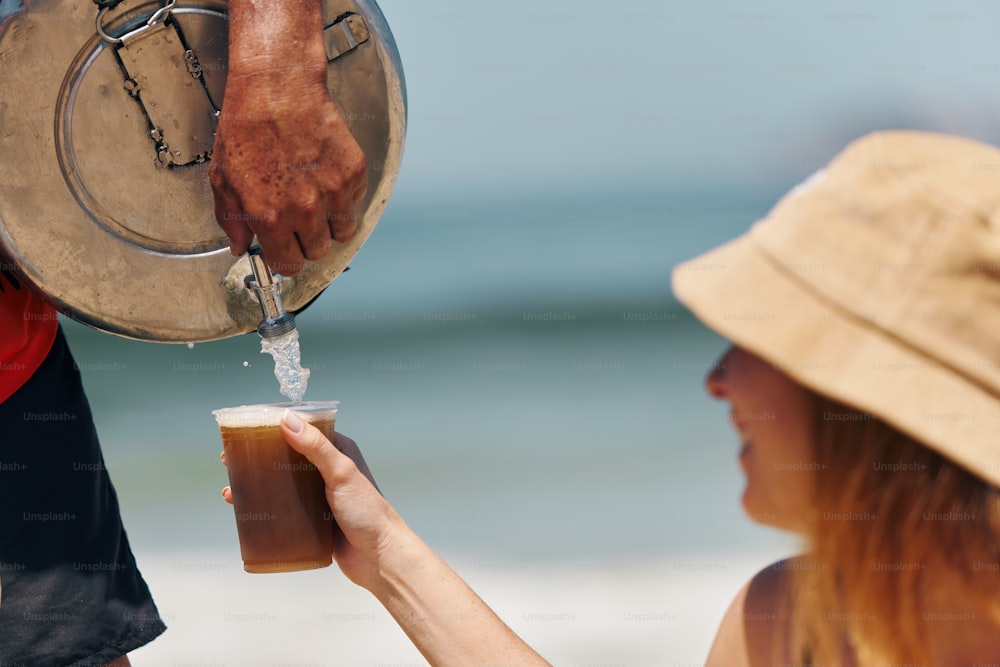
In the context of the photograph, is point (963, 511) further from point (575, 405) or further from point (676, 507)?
point (575, 405)

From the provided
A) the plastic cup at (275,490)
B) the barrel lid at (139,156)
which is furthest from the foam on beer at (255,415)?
the barrel lid at (139,156)

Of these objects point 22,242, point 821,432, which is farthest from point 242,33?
point 821,432

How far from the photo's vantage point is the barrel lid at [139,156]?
161cm

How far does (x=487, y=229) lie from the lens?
47.7ft

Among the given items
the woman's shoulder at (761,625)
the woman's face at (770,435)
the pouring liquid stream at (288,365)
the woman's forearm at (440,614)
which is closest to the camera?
the woman's face at (770,435)

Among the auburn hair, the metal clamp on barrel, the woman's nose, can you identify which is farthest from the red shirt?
the auburn hair

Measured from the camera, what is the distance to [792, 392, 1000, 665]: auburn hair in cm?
102

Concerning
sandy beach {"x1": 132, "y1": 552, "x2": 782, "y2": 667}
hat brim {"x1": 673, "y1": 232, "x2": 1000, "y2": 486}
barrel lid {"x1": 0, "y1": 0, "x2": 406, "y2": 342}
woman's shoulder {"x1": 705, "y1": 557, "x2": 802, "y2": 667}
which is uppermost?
barrel lid {"x1": 0, "y1": 0, "x2": 406, "y2": 342}

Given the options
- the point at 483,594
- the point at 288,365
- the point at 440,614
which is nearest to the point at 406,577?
the point at 440,614

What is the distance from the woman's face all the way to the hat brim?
8 cm

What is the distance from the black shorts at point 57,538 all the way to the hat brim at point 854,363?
1284mm

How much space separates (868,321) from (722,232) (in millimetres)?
13365

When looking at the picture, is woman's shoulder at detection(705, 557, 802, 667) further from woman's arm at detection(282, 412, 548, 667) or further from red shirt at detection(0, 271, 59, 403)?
red shirt at detection(0, 271, 59, 403)

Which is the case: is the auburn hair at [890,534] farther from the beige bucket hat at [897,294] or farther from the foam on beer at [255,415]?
the foam on beer at [255,415]
